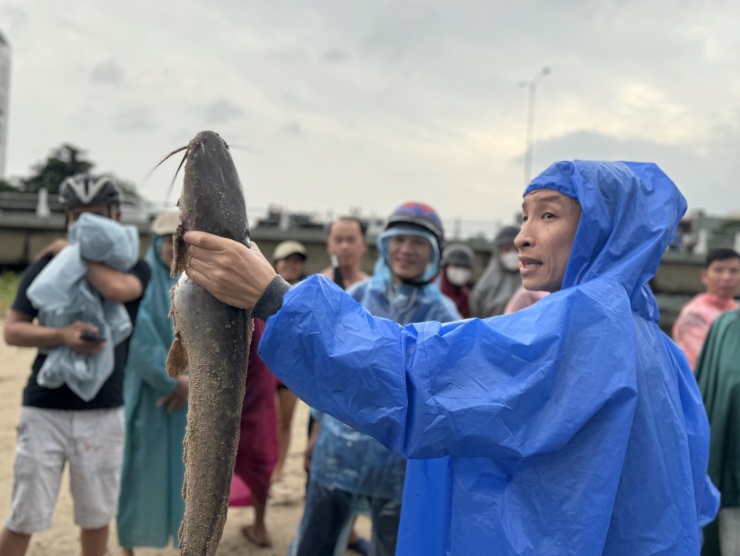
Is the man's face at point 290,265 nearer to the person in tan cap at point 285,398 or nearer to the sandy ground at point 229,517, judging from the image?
the person in tan cap at point 285,398

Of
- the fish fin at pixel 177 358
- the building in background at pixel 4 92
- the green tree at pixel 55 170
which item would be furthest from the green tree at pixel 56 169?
the fish fin at pixel 177 358

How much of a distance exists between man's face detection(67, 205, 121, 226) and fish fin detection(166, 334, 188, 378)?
2185 mm

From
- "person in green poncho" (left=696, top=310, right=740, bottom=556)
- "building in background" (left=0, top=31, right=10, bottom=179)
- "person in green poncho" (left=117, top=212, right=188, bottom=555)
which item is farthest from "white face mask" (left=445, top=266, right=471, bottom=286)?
"building in background" (left=0, top=31, right=10, bottom=179)

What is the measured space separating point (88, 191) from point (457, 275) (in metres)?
4.45

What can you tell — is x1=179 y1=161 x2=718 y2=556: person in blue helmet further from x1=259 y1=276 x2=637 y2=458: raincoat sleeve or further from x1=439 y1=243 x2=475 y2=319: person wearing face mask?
x1=439 y1=243 x2=475 y2=319: person wearing face mask

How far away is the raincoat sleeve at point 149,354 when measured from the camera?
4383mm

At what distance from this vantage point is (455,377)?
1.71m

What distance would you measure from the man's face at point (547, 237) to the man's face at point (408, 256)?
168cm

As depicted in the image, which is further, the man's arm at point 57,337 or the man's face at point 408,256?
the man's face at point 408,256

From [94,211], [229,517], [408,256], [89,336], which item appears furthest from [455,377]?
[229,517]

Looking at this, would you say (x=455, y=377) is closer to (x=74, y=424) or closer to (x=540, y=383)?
(x=540, y=383)

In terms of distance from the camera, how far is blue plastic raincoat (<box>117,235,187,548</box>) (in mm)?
4480

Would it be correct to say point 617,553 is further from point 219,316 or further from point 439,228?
point 439,228

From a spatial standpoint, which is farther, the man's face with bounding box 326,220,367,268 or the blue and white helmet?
the man's face with bounding box 326,220,367,268
